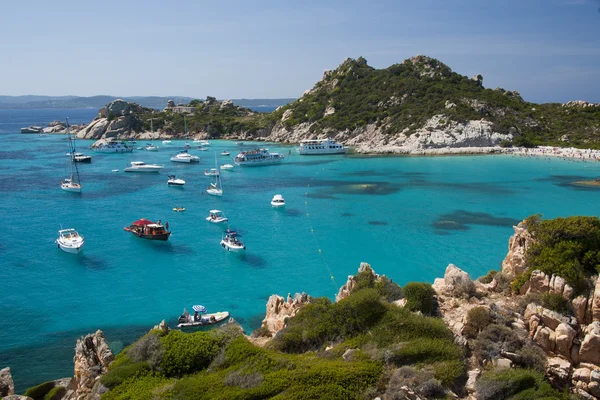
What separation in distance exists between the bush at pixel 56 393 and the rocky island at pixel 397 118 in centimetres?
8843

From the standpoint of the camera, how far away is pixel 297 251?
38.2 metres

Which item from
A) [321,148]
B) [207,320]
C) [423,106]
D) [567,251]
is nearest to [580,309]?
[567,251]

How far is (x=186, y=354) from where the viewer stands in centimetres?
1479

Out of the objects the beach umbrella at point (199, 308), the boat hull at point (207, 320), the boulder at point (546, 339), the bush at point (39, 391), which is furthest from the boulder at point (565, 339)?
the bush at point (39, 391)

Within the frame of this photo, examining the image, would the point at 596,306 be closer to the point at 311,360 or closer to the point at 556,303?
the point at 556,303

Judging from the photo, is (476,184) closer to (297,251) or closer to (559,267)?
(297,251)

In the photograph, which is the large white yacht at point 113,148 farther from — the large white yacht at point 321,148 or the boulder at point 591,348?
the boulder at point 591,348

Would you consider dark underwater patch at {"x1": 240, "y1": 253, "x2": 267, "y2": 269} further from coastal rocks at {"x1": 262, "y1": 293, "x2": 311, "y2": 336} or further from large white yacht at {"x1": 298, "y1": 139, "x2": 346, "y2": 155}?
large white yacht at {"x1": 298, "y1": 139, "x2": 346, "y2": 155}

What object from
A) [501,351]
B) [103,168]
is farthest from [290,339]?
[103,168]

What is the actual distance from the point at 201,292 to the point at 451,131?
82769 millimetres

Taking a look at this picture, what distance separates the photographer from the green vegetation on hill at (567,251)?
16.9 metres

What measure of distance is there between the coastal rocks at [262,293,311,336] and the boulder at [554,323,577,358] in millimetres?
9609

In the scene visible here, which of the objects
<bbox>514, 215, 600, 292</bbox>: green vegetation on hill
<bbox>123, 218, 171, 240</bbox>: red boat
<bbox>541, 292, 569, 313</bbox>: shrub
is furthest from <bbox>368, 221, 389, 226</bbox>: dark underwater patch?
<bbox>541, 292, 569, 313</bbox>: shrub

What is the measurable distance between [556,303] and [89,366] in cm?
1697
